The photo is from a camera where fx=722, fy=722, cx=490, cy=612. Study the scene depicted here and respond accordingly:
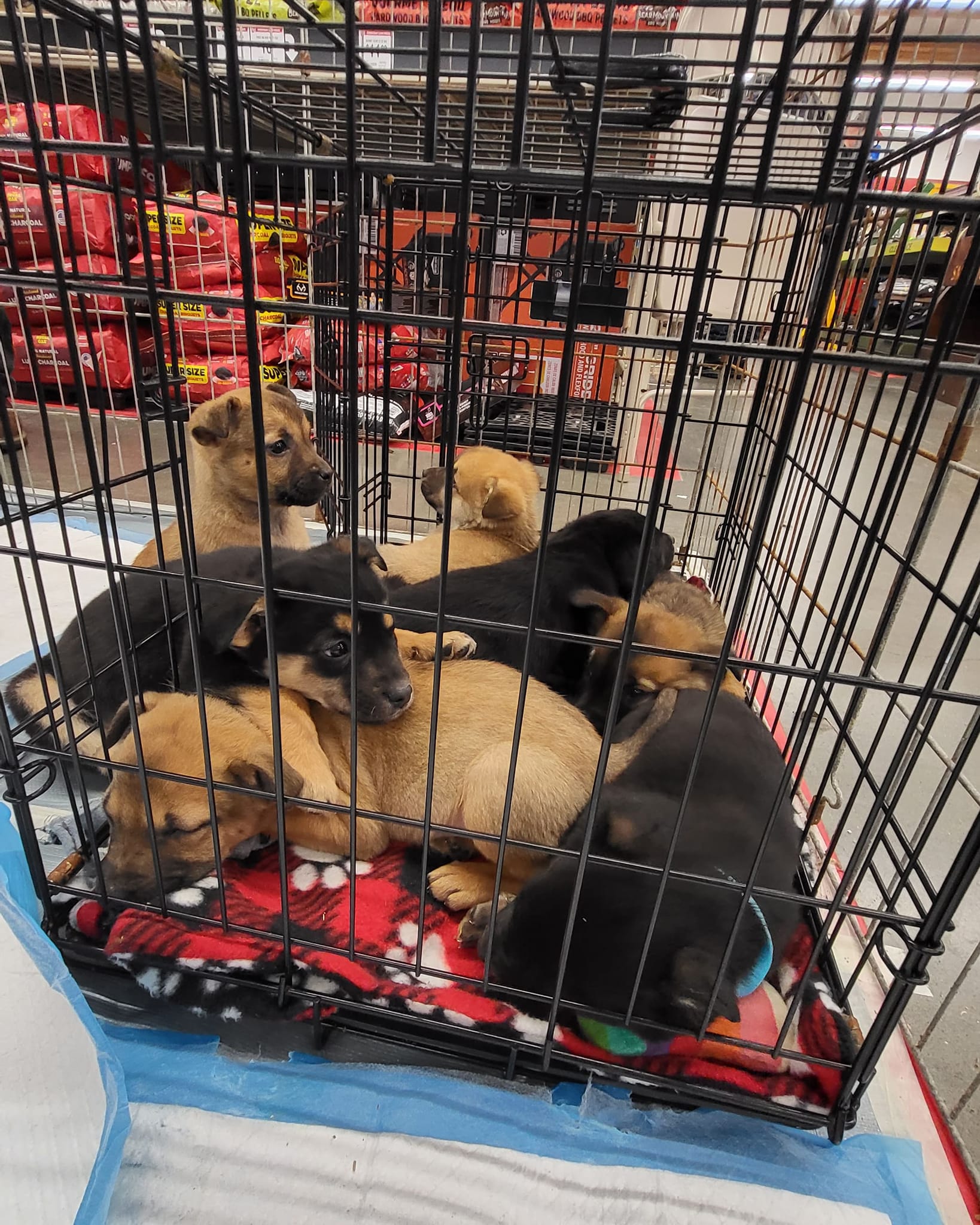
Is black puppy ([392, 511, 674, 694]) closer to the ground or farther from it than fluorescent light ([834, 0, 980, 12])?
closer to the ground

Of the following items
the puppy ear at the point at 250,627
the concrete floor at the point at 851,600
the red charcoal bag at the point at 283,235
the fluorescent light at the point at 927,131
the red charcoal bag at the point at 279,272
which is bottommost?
the concrete floor at the point at 851,600

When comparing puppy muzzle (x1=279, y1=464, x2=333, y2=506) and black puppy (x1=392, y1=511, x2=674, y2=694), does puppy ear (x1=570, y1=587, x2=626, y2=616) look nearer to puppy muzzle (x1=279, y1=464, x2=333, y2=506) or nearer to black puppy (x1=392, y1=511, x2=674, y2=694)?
black puppy (x1=392, y1=511, x2=674, y2=694)

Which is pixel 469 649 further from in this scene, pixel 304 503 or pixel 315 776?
pixel 304 503

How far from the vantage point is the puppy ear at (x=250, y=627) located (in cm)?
148

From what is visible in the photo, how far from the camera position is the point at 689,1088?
4.19 feet

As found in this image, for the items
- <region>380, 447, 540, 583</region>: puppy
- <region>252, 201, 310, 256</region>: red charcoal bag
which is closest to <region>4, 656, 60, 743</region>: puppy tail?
<region>380, 447, 540, 583</region>: puppy

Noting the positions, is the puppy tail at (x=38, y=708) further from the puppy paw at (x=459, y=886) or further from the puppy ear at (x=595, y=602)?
the puppy ear at (x=595, y=602)

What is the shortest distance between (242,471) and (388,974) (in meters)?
1.96

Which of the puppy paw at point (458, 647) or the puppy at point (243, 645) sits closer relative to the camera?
the puppy at point (243, 645)

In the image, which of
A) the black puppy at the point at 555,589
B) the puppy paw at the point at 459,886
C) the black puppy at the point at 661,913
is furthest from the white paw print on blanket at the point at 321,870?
the black puppy at the point at 555,589

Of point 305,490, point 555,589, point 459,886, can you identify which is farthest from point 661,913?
point 305,490

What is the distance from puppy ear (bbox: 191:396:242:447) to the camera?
2576 mm

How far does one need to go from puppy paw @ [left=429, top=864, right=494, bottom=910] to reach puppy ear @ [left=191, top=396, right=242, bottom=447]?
1.76 m

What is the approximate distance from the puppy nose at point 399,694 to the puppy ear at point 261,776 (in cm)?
28
